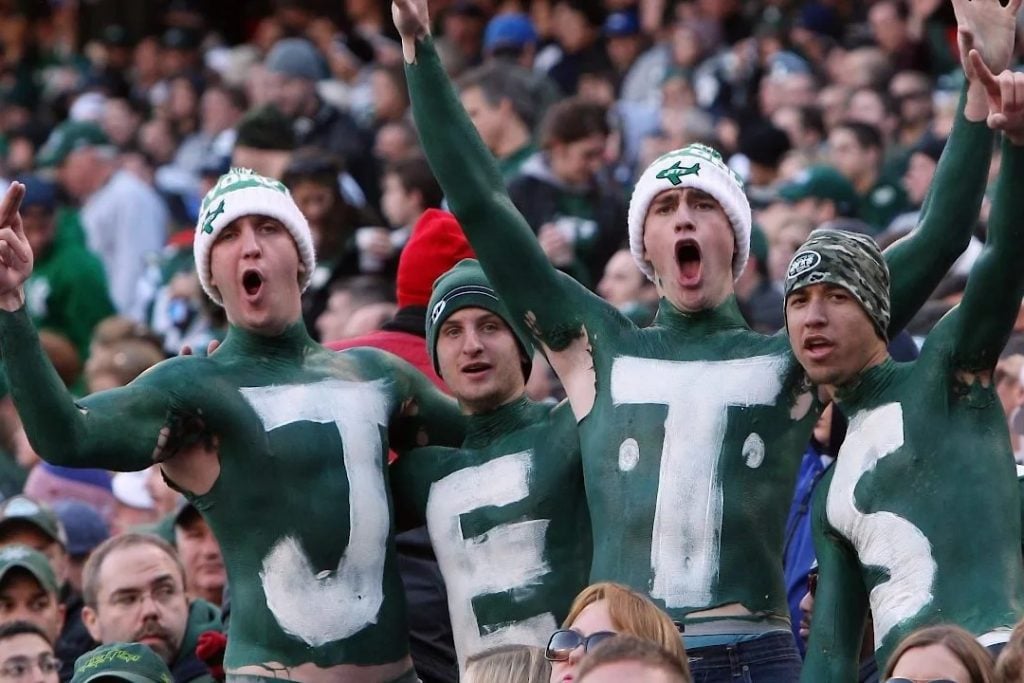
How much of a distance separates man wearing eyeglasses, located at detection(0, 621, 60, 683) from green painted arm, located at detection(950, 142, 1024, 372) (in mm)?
3270

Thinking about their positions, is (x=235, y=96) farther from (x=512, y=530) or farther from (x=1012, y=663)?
(x=1012, y=663)

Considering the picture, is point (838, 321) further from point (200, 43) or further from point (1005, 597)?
point (200, 43)

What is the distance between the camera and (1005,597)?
512 centimetres

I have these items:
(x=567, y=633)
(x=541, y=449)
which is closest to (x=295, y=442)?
(x=541, y=449)

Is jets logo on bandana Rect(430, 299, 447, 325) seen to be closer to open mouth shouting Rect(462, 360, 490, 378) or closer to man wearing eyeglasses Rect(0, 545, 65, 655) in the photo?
open mouth shouting Rect(462, 360, 490, 378)

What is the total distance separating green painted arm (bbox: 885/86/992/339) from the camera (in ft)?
18.1

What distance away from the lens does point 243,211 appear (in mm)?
6074

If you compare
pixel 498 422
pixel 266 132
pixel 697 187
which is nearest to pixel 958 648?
pixel 697 187

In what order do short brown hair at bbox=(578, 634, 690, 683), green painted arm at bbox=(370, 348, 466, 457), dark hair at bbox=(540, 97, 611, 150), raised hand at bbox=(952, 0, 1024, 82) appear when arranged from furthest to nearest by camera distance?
dark hair at bbox=(540, 97, 611, 150) < green painted arm at bbox=(370, 348, 466, 457) < raised hand at bbox=(952, 0, 1024, 82) < short brown hair at bbox=(578, 634, 690, 683)

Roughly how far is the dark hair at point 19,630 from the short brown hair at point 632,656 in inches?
139

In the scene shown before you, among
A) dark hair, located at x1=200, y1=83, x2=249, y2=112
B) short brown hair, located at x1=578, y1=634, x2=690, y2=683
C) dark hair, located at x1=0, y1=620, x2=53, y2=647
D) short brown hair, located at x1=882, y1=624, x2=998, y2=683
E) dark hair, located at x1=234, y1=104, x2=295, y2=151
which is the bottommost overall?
dark hair, located at x1=0, y1=620, x2=53, y2=647

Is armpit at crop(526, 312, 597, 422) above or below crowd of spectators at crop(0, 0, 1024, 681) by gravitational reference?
below

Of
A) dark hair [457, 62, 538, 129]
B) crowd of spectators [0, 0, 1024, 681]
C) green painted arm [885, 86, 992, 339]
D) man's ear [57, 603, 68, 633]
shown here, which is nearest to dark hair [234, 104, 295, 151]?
crowd of spectators [0, 0, 1024, 681]

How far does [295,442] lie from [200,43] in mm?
13228
